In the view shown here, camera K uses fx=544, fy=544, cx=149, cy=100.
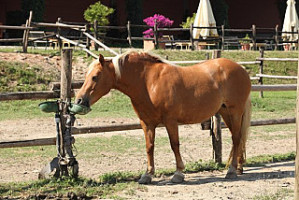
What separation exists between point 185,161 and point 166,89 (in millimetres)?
1959

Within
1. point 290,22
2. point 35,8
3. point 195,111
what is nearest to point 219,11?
point 290,22

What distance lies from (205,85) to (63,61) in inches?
70.7

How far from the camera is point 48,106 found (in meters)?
6.58

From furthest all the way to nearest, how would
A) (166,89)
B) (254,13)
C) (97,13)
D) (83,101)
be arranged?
(254,13), (97,13), (166,89), (83,101)

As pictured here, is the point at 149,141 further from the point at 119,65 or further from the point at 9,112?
the point at 9,112

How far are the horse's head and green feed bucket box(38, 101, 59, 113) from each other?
412 millimetres

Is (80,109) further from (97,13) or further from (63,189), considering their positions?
(97,13)

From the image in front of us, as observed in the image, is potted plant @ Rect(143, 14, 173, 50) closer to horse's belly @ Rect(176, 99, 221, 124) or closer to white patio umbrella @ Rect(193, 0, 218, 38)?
white patio umbrella @ Rect(193, 0, 218, 38)

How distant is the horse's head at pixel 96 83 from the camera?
635cm

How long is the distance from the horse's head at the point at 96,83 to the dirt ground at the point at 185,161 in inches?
46.5

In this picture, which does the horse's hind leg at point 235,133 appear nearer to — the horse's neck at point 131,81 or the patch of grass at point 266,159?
the patch of grass at point 266,159

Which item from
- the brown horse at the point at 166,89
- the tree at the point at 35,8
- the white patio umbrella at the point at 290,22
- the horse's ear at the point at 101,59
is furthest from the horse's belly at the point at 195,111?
the white patio umbrella at the point at 290,22

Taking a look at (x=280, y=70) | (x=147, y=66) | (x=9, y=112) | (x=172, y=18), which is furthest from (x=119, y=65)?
(x=172, y=18)

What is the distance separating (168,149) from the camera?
360 inches
